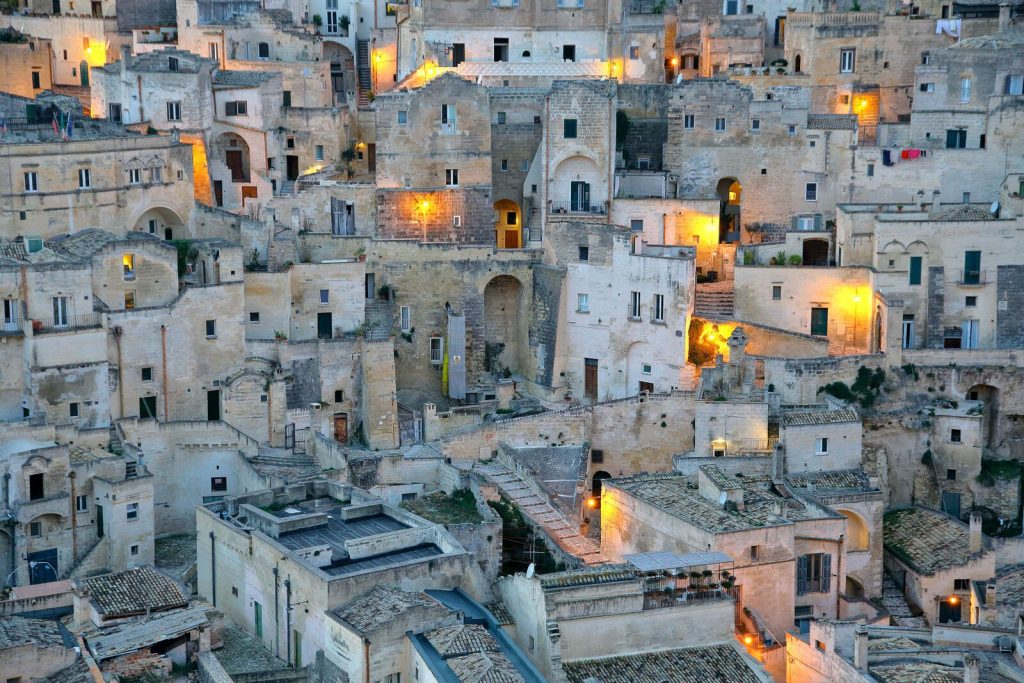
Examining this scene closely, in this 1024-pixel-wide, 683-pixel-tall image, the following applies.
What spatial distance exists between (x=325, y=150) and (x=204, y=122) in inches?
173

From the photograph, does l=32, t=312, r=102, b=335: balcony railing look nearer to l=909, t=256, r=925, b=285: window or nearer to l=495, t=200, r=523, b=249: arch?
l=495, t=200, r=523, b=249: arch

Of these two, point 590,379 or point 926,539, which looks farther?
point 590,379

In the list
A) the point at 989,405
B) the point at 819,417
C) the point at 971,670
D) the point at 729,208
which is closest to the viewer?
the point at 971,670

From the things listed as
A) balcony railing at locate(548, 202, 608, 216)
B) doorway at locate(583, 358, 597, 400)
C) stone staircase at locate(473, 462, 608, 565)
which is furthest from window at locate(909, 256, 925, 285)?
stone staircase at locate(473, 462, 608, 565)

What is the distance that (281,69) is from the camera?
2913 inches

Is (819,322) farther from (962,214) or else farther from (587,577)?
(587,577)

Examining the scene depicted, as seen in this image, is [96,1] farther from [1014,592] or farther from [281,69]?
[1014,592]

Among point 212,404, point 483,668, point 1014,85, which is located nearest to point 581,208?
point 212,404

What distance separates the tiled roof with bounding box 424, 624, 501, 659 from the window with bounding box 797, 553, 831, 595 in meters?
10.7

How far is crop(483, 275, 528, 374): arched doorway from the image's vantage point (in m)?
68.7

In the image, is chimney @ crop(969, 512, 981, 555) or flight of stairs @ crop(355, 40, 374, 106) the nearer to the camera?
chimney @ crop(969, 512, 981, 555)

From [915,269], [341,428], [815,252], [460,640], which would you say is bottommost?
[460,640]

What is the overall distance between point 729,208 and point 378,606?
2647 cm

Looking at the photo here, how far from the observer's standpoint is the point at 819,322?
6600cm
